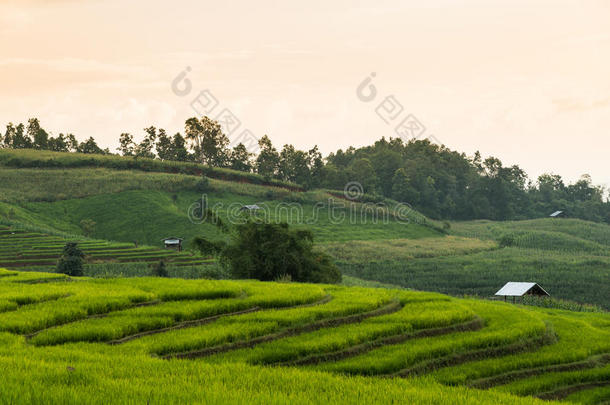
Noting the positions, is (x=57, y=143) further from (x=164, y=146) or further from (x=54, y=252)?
(x=54, y=252)

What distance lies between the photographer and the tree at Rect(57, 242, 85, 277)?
4353cm

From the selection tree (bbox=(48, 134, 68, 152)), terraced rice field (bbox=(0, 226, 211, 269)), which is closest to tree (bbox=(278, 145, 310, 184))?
tree (bbox=(48, 134, 68, 152))

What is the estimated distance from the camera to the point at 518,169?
197 metres

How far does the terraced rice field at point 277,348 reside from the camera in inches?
411

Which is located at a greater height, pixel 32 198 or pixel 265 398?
pixel 32 198

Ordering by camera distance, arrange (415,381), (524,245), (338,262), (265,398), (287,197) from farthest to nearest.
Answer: (287,197), (524,245), (338,262), (415,381), (265,398)

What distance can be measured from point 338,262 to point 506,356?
58.1 metres

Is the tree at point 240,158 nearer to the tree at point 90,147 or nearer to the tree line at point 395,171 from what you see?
the tree line at point 395,171

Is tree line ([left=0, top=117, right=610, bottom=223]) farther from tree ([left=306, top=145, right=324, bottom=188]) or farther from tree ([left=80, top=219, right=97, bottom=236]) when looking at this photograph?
tree ([left=80, top=219, right=97, bottom=236])

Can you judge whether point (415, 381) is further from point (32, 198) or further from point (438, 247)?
point (32, 198)

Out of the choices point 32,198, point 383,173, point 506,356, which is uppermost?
point 383,173

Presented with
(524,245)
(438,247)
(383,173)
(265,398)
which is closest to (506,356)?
(265,398)

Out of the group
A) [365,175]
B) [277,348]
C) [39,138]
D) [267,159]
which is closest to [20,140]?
[39,138]

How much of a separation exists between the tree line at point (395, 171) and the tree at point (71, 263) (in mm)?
84259
